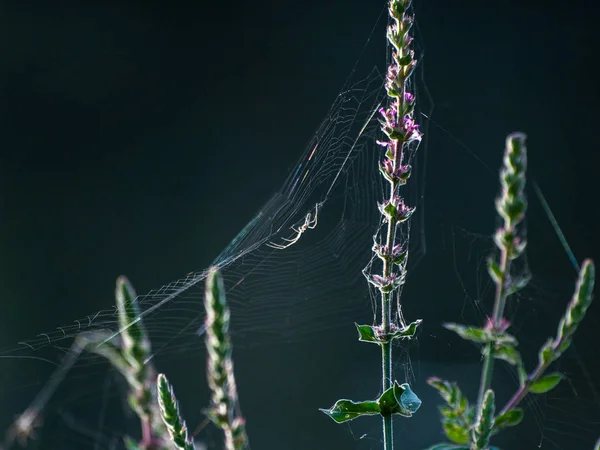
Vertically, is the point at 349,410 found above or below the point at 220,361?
below

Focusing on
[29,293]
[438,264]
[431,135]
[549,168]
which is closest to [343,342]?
[438,264]

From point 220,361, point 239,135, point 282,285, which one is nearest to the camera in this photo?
point 220,361

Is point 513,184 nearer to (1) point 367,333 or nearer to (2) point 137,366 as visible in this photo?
(1) point 367,333

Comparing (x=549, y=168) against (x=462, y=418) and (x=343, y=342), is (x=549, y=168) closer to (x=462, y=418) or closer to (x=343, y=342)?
(x=343, y=342)

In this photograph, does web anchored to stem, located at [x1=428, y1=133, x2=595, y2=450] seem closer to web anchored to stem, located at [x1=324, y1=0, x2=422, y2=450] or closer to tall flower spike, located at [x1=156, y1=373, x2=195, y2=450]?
web anchored to stem, located at [x1=324, y1=0, x2=422, y2=450]

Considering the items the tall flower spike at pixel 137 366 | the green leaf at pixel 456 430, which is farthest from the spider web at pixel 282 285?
the green leaf at pixel 456 430

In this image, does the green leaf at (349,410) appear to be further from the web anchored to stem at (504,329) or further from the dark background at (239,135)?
the dark background at (239,135)

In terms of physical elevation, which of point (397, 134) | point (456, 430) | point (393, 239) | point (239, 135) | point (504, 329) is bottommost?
point (456, 430)

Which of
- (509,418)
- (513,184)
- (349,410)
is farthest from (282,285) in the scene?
(513,184)
